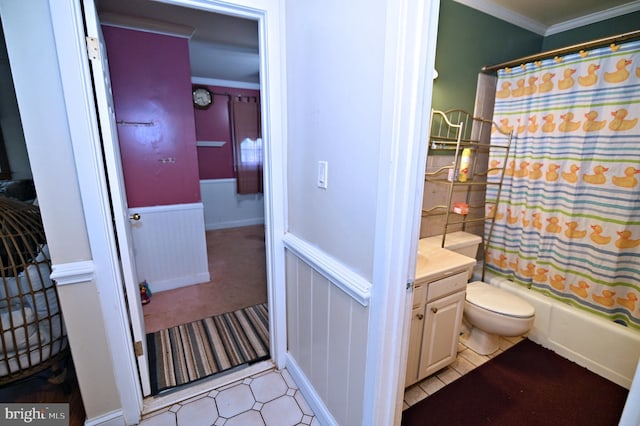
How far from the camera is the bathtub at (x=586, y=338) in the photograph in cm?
165

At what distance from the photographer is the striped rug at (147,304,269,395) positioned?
5.74 feet

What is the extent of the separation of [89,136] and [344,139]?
1.03 metres

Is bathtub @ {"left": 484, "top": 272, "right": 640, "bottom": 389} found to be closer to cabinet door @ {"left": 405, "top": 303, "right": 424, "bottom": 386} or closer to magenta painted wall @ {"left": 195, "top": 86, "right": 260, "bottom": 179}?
cabinet door @ {"left": 405, "top": 303, "right": 424, "bottom": 386}

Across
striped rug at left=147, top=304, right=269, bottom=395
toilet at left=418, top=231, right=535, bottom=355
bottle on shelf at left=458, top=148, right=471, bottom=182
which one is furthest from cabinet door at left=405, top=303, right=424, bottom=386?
bottle on shelf at left=458, top=148, right=471, bottom=182

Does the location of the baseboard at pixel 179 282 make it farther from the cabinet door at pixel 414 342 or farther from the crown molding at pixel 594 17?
the crown molding at pixel 594 17

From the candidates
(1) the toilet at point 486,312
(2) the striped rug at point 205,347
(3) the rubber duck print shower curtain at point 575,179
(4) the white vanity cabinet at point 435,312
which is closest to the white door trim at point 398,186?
(4) the white vanity cabinet at point 435,312

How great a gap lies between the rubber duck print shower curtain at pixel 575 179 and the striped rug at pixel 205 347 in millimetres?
2133

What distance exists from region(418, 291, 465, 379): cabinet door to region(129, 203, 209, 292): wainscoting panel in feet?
7.44

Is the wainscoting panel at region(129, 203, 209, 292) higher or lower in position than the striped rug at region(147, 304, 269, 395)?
higher

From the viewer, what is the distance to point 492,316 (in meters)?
1.77

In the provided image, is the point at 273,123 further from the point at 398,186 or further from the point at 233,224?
the point at 233,224

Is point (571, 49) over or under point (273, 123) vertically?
over

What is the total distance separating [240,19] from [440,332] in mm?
2682

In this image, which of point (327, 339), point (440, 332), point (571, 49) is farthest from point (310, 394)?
point (571, 49)
